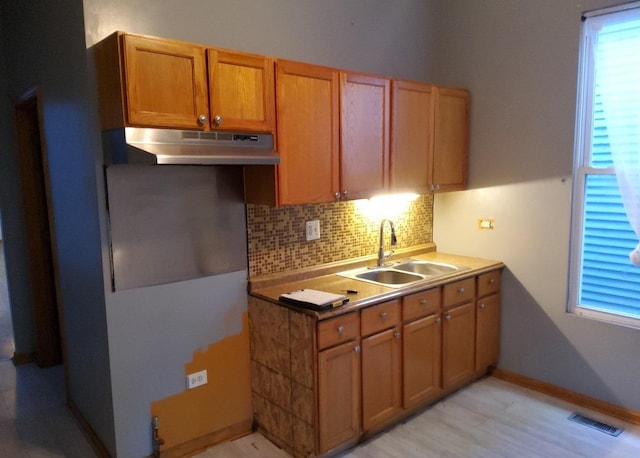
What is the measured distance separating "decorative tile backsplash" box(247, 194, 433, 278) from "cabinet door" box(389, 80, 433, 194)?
14.2 inches

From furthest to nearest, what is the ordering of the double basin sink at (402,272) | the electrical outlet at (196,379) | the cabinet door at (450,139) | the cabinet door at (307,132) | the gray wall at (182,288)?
the cabinet door at (450,139)
the double basin sink at (402,272)
the electrical outlet at (196,379)
the cabinet door at (307,132)
the gray wall at (182,288)

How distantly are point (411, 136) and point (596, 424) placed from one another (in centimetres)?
212

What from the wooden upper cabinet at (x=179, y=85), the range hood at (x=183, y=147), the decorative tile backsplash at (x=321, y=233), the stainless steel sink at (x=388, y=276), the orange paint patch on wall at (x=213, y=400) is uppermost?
the wooden upper cabinet at (x=179, y=85)

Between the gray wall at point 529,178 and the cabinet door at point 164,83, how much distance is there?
2170mm

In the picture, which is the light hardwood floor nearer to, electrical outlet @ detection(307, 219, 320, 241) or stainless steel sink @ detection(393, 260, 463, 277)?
stainless steel sink @ detection(393, 260, 463, 277)

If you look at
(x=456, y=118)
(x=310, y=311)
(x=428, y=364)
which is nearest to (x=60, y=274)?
(x=310, y=311)

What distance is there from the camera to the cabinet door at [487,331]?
326 centimetres

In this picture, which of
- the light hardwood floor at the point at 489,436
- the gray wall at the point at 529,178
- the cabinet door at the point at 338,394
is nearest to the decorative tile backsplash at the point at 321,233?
the gray wall at the point at 529,178

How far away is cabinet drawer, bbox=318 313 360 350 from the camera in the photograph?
89.7 inches

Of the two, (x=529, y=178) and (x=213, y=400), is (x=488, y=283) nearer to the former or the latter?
(x=529, y=178)

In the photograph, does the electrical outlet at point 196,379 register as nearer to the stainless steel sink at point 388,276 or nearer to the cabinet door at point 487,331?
the stainless steel sink at point 388,276

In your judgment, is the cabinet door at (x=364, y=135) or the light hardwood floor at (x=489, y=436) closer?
the light hardwood floor at (x=489, y=436)

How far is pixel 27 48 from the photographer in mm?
2953

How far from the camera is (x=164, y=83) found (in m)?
2.02
